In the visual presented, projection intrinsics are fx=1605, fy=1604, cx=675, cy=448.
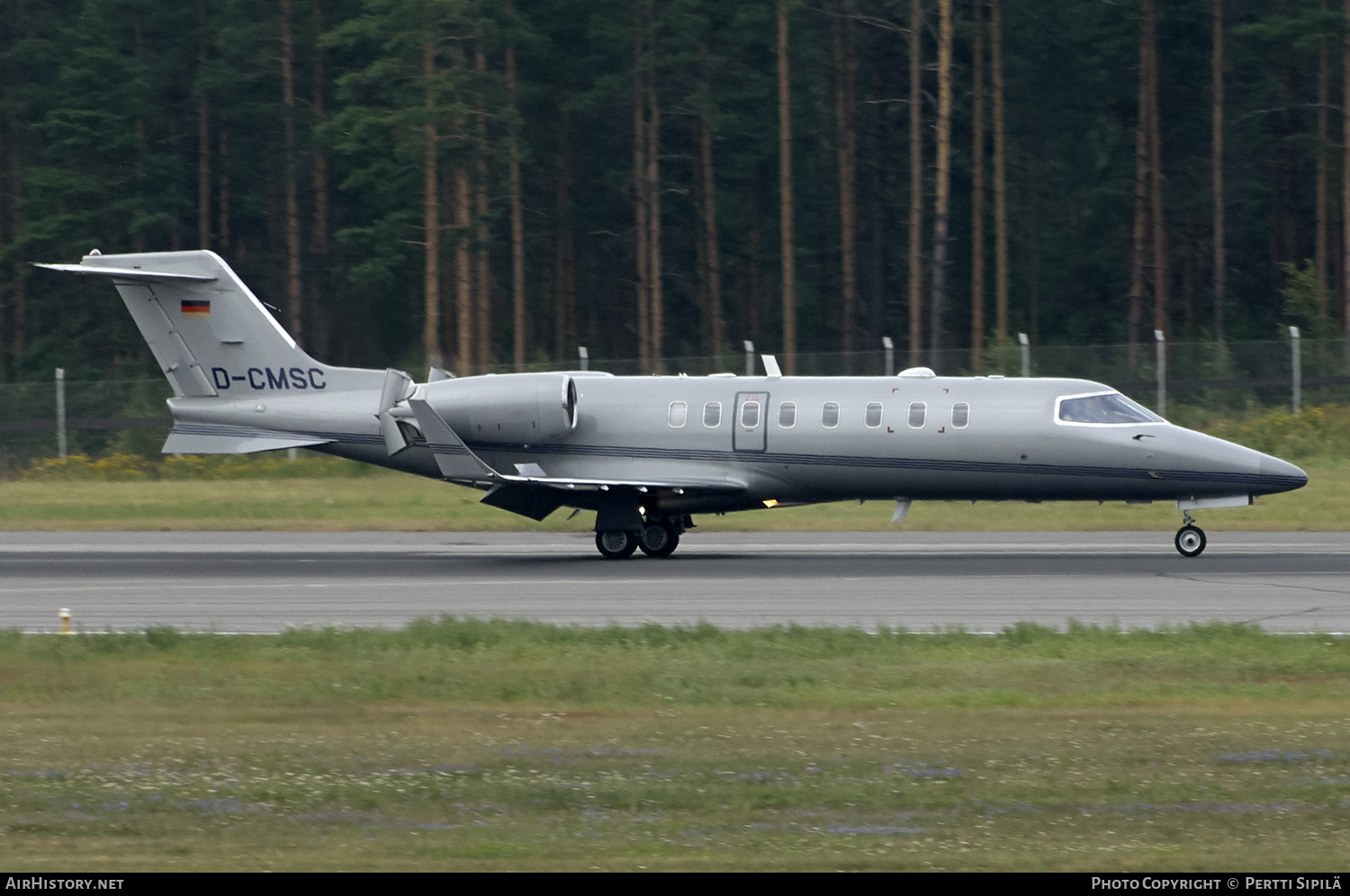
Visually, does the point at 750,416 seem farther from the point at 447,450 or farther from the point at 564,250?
the point at 564,250

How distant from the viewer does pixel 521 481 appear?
22047 millimetres

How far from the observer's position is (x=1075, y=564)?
21.0 meters

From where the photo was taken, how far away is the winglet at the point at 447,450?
22.0 metres

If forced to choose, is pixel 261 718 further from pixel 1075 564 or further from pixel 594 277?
pixel 594 277

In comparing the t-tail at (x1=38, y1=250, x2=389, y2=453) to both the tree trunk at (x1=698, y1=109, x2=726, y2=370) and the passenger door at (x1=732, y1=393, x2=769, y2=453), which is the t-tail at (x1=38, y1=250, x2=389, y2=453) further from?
the tree trunk at (x1=698, y1=109, x2=726, y2=370)

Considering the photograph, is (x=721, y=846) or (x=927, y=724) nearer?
(x=721, y=846)

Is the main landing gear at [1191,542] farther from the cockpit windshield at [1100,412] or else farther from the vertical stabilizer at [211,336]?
the vertical stabilizer at [211,336]

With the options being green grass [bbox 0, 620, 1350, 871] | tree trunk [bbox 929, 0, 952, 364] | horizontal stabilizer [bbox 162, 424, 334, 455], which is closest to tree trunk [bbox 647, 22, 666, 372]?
tree trunk [bbox 929, 0, 952, 364]

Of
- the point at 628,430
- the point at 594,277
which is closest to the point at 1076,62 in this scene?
the point at 594,277

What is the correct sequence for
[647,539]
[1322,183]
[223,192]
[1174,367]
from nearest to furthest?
1. [647,539]
2. [1174,367]
3. [1322,183]
4. [223,192]

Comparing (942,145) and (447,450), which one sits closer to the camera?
(447,450)

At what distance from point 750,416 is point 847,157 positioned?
3219 centimetres

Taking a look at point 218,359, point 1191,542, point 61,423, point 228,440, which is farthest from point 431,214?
point 1191,542

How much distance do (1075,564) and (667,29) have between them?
34.9 metres
